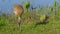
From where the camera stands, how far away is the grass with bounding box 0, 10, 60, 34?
20.5ft

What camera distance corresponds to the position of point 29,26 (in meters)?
6.54

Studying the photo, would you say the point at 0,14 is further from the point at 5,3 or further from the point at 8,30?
the point at 8,30

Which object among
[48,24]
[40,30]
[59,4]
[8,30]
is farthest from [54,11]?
[8,30]

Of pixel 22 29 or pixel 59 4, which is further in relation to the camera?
pixel 59 4

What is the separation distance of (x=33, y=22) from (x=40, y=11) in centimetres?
91

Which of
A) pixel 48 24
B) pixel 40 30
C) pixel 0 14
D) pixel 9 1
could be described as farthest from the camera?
pixel 9 1

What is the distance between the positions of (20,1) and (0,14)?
85cm

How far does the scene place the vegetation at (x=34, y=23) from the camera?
20.6 feet

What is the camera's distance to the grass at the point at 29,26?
6.25 m

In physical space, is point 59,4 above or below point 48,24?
above

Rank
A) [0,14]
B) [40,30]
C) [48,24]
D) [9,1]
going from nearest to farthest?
[40,30]
[48,24]
[0,14]
[9,1]

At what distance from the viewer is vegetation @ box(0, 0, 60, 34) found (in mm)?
6281

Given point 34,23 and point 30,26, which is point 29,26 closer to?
point 30,26

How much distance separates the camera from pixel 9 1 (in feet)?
26.1
